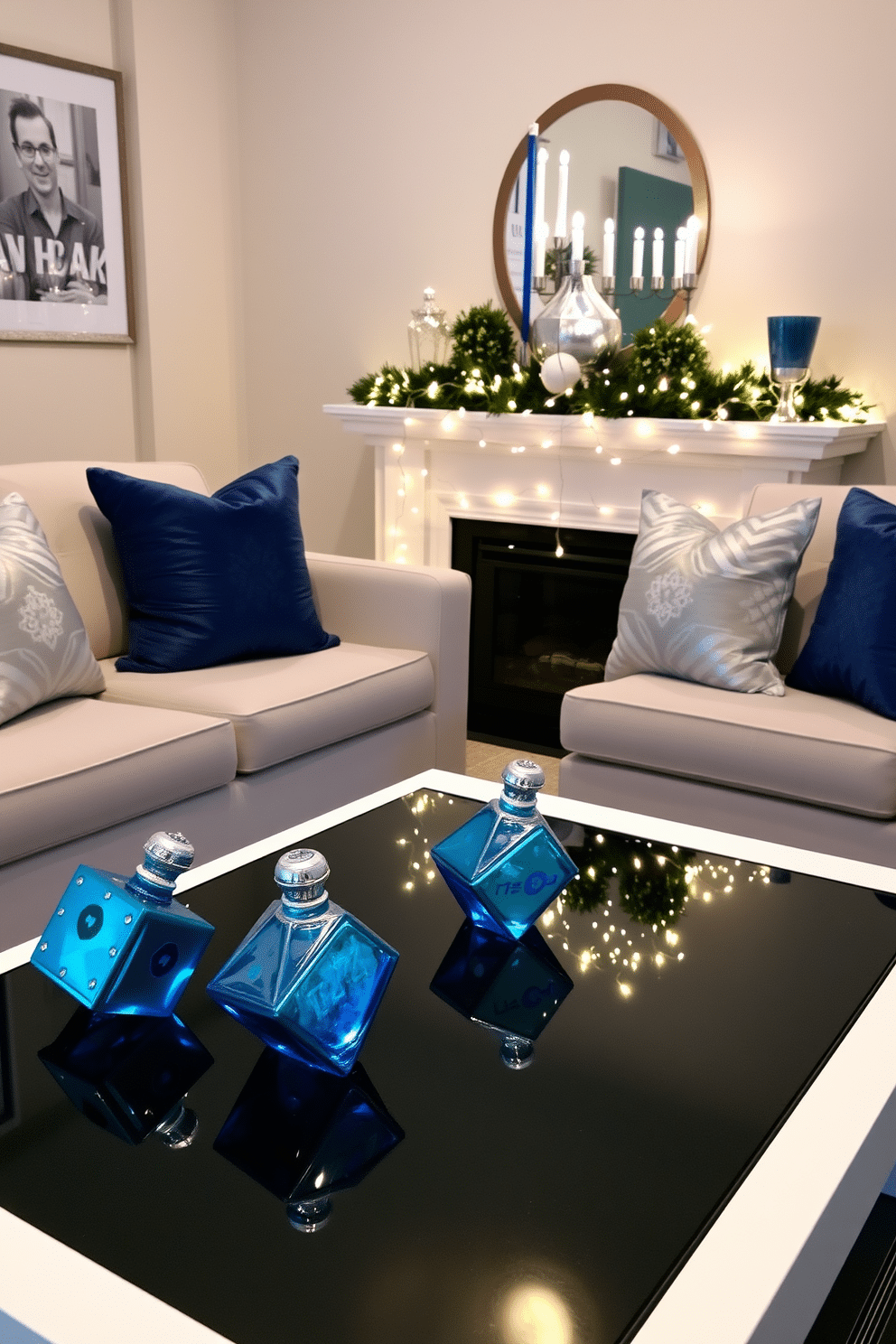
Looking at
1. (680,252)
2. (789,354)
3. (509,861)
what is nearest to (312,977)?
(509,861)

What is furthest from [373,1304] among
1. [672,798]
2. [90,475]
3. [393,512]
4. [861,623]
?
[393,512]

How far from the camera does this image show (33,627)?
2.15m

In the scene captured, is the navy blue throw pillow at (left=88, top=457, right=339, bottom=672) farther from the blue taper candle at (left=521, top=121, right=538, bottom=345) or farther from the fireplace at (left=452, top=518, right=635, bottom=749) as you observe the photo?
the fireplace at (left=452, top=518, right=635, bottom=749)

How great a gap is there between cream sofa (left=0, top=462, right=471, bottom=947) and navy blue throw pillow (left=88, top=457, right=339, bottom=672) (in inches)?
2.5

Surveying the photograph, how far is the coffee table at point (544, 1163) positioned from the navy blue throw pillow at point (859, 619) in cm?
92

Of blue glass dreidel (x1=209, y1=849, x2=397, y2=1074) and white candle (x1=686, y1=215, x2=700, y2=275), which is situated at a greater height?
→ white candle (x1=686, y1=215, x2=700, y2=275)

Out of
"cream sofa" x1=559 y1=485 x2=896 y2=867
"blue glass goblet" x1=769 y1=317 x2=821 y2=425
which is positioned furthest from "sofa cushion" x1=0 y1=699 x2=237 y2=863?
"blue glass goblet" x1=769 y1=317 x2=821 y2=425

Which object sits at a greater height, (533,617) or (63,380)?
(63,380)

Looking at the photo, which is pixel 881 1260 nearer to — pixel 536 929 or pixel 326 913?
pixel 536 929

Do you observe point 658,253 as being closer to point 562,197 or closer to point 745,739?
point 562,197

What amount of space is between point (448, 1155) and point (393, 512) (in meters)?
3.09

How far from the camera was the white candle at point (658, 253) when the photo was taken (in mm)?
3613

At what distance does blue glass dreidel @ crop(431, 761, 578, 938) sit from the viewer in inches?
56.3

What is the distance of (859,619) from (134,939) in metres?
1.71
